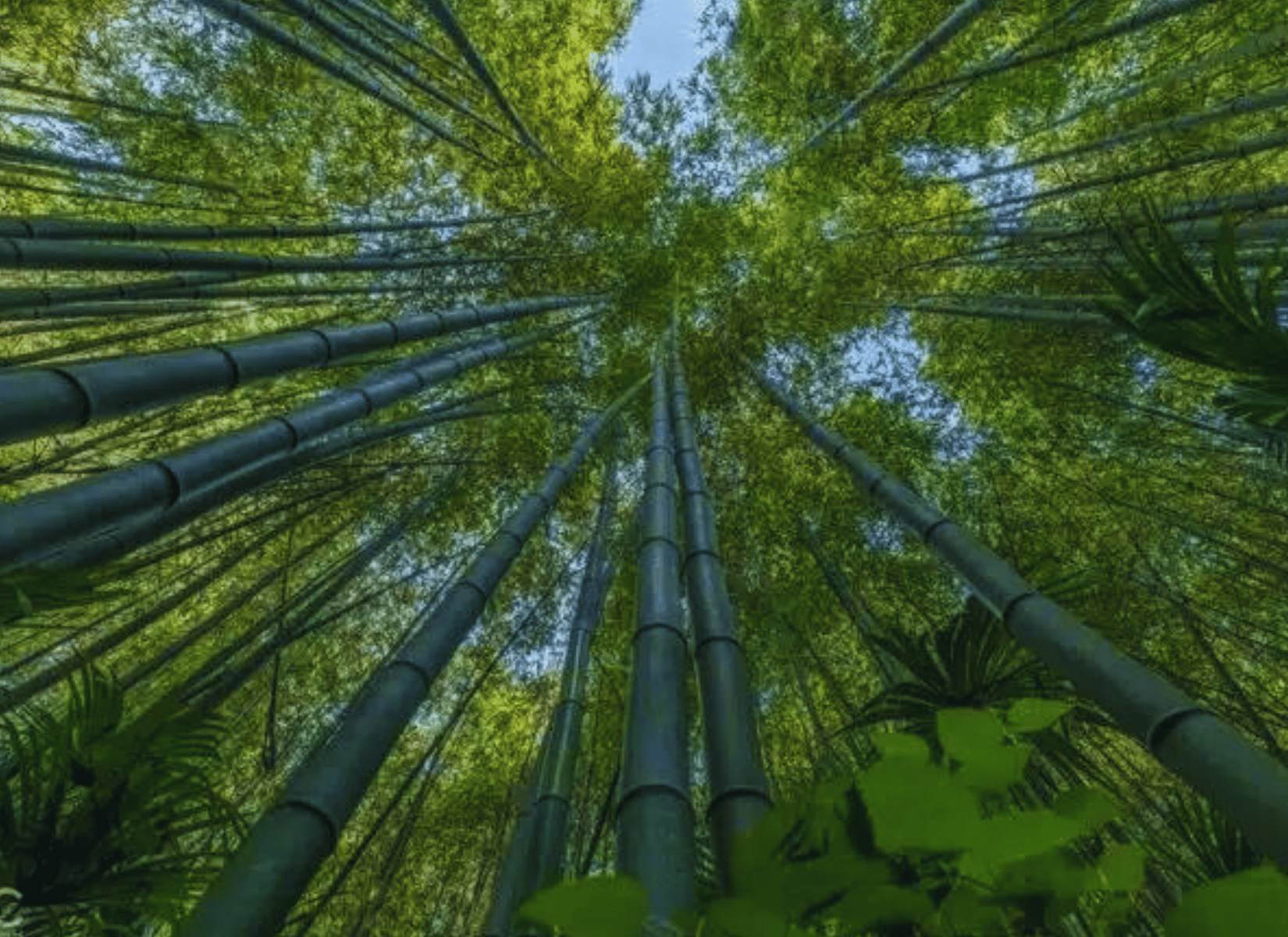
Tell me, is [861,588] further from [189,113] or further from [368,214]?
[189,113]

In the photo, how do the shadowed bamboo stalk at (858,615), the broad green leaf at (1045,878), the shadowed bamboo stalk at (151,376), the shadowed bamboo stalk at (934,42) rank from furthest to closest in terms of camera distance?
1. the shadowed bamboo stalk at (934,42)
2. the shadowed bamboo stalk at (858,615)
3. the shadowed bamboo stalk at (151,376)
4. the broad green leaf at (1045,878)

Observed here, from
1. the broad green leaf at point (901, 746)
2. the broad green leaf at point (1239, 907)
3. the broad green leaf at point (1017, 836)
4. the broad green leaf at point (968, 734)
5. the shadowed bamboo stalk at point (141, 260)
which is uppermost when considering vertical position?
the shadowed bamboo stalk at point (141, 260)

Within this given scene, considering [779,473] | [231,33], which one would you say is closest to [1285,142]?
[779,473]

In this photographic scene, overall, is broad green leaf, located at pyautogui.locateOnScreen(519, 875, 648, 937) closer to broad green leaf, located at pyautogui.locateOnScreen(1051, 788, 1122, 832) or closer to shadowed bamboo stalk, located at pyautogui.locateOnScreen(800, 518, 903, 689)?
broad green leaf, located at pyautogui.locateOnScreen(1051, 788, 1122, 832)

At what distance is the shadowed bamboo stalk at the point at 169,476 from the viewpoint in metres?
1.83

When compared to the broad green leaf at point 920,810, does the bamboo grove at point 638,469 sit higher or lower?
higher

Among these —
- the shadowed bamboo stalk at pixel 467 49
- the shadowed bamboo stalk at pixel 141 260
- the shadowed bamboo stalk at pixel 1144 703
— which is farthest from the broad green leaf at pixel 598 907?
the shadowed bamboo stalk at pixel 467 49

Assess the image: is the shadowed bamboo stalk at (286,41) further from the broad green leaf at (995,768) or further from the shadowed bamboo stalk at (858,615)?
the broad green leaf at (995,768)

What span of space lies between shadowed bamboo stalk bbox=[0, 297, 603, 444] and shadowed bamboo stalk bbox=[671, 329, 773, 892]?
4.57ft

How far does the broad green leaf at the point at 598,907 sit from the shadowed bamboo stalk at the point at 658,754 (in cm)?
35

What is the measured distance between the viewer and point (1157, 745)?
1.50 m

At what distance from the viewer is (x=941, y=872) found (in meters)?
0.62

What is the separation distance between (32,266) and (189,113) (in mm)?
4361

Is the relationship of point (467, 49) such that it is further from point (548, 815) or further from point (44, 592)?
point (548, 815)
